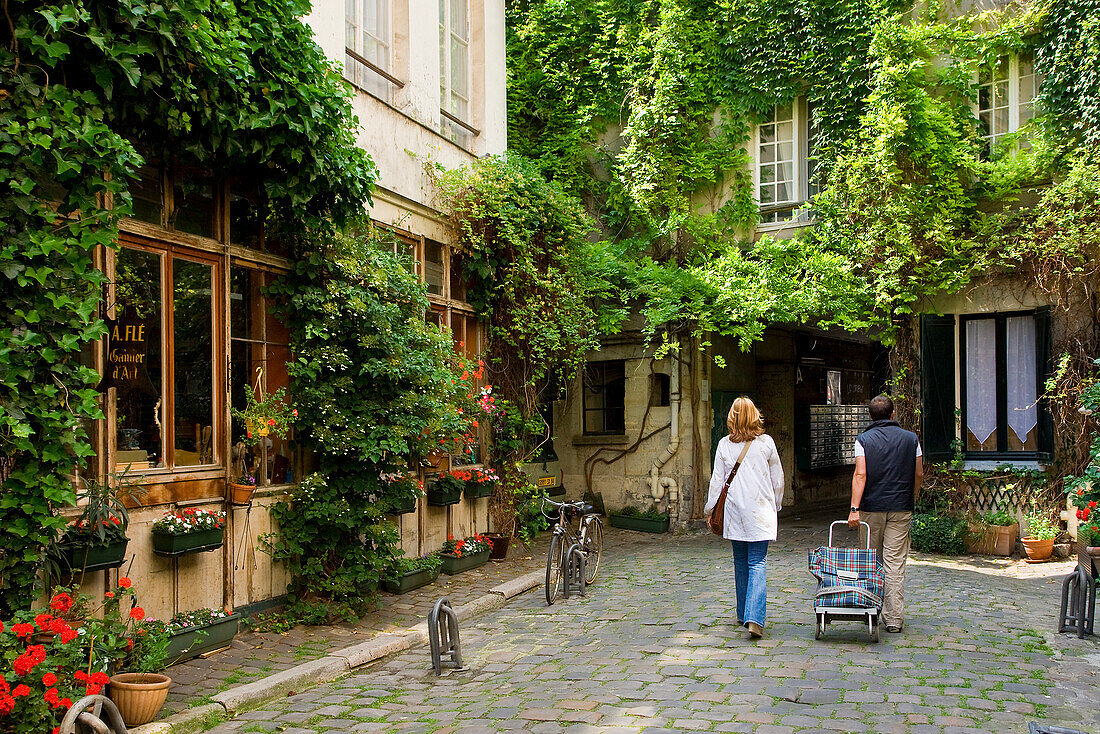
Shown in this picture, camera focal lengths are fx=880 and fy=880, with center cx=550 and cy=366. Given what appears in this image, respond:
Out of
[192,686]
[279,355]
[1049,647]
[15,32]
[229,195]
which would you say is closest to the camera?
[15,32]

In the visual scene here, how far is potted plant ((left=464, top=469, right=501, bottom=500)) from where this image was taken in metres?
10.8

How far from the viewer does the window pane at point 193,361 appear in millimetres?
6930

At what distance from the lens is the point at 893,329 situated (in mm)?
12398

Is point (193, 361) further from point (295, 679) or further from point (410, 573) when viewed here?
point (410, 573)

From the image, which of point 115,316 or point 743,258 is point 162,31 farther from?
point 743,258

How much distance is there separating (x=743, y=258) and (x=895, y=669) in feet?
27.7

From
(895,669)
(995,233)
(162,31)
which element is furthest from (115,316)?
(995,233)

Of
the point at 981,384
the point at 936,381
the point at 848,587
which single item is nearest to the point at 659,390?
the point at 936,381

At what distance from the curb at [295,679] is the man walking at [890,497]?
3.79 metres

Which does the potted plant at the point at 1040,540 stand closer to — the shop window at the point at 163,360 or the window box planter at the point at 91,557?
the shop window at the point at 163,360

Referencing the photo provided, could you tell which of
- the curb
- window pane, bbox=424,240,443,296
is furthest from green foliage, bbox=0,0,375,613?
window pane, bbox=424,240,443,296

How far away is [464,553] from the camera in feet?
34.2

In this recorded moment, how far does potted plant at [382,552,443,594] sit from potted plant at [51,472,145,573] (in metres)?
3.22

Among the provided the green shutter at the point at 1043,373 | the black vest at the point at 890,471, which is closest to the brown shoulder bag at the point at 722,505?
the black vest at the point at 890,471
